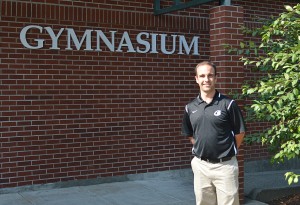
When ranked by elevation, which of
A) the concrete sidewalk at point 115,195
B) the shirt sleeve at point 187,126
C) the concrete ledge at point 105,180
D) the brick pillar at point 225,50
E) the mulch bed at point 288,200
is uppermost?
the brick pillar at point 225,50

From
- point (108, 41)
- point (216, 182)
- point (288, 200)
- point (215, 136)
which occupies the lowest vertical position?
point (288, 200)

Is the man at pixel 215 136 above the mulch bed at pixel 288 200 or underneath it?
above

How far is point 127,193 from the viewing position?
6527mm

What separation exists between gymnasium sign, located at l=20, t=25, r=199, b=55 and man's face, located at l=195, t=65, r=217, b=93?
3406mm

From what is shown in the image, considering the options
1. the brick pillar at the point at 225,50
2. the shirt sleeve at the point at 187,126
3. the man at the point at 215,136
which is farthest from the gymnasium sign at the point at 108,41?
the man at the point at 215,136

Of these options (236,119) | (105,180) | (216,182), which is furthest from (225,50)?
(105,180)

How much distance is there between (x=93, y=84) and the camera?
7.08 metres

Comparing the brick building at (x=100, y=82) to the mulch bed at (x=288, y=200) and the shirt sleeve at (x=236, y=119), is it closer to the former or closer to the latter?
the mulch bed at (x=288, y=200)

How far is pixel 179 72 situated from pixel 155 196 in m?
2.42

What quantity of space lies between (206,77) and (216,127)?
45 cm

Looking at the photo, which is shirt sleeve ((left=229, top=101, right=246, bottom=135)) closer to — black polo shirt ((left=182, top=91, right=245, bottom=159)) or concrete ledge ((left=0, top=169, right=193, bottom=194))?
black polo shirt ((left=182, top=91, right=245, bottom=159))

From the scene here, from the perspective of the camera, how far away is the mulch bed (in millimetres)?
6293

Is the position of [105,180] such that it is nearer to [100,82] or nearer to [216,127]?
[100,82]

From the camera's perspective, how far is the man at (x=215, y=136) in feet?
13.0
